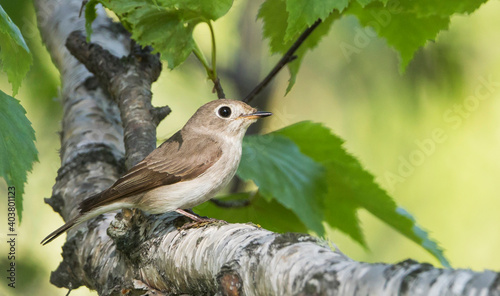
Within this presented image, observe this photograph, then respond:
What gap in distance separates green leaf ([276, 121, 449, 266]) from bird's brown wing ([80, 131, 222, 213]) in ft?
1.58

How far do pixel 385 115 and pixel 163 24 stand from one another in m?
2.76

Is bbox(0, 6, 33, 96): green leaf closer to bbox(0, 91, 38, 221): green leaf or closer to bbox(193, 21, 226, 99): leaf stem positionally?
bbox(0, 91, 38, 221): green leaf

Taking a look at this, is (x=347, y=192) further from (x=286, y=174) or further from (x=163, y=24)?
(x=163, y=24)

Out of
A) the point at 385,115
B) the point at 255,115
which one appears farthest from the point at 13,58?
the point at 385,115

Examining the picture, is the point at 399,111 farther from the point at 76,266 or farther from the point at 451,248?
the point at 76,266

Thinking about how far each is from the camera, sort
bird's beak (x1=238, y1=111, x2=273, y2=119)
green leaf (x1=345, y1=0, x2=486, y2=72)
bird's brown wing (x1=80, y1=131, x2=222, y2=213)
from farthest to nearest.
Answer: bird's beak (x1=238, y1=111, x2=273, y2=119)
green leaf (x1=345, y1=0, x2=486, y2=72)
bird's brown wing (x1=80, y1=131, x2=222, y2=213)

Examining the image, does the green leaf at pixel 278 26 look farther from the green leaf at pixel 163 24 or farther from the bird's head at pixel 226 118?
the green leaf at pixel 163 24

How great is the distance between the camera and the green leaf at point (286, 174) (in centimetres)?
269

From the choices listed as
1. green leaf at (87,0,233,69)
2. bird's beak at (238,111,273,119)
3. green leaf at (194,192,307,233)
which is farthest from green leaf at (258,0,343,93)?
green leaf at (194,192,307,233)

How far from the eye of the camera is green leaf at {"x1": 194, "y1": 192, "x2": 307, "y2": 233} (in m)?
3.01

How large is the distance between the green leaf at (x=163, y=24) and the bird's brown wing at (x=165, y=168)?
41cm

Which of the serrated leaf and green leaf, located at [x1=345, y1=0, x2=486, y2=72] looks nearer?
the serrated leaf

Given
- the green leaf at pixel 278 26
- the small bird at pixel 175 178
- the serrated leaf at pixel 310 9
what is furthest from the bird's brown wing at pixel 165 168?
the serrated leaf at pixel 310 9

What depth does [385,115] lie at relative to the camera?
15.9 ft
